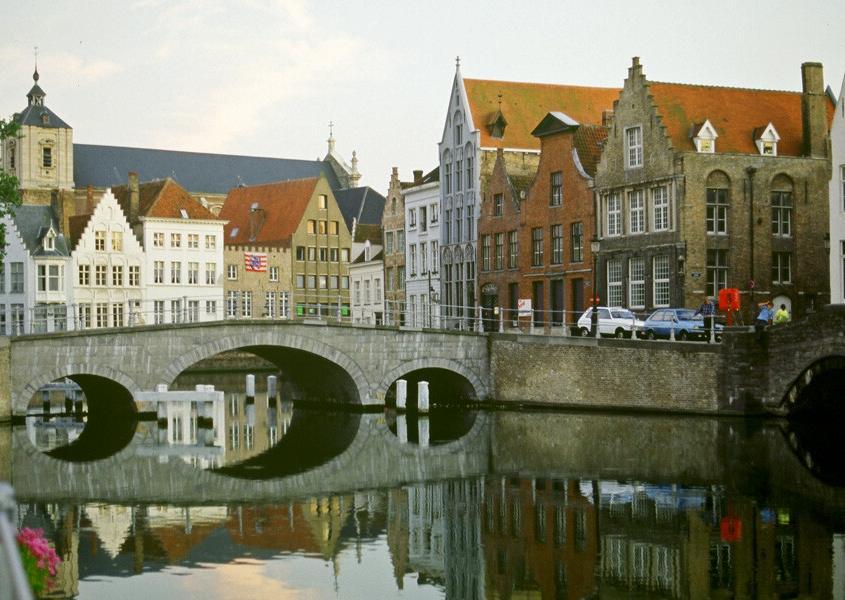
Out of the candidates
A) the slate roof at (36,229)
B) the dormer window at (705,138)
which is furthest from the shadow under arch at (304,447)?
the slate roof at (36,229)

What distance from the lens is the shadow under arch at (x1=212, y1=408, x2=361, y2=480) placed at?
35.6 metres

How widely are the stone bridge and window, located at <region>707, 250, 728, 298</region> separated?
8.89m

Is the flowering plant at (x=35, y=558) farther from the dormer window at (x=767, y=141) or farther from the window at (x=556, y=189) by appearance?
the window at (x=556, y=189)

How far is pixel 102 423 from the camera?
49.8 metres

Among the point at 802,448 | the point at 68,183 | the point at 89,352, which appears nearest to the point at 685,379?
the point at 802,448

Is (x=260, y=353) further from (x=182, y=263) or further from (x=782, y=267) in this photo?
(x=182, y=263)

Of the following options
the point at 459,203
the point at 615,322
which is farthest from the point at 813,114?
the point at 459,203

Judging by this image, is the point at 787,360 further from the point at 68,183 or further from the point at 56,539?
the point at 68,183

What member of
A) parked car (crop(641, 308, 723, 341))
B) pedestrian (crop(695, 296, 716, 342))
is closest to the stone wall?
parked car (crop(641, 308, 723, 341))

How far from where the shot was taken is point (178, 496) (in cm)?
3066

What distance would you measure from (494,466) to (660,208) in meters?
22.8

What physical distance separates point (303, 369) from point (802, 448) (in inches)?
988

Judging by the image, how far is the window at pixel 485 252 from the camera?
6756cm

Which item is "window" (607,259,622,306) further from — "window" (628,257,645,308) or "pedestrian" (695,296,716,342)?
"pedestrian" (695,296,716,342)
